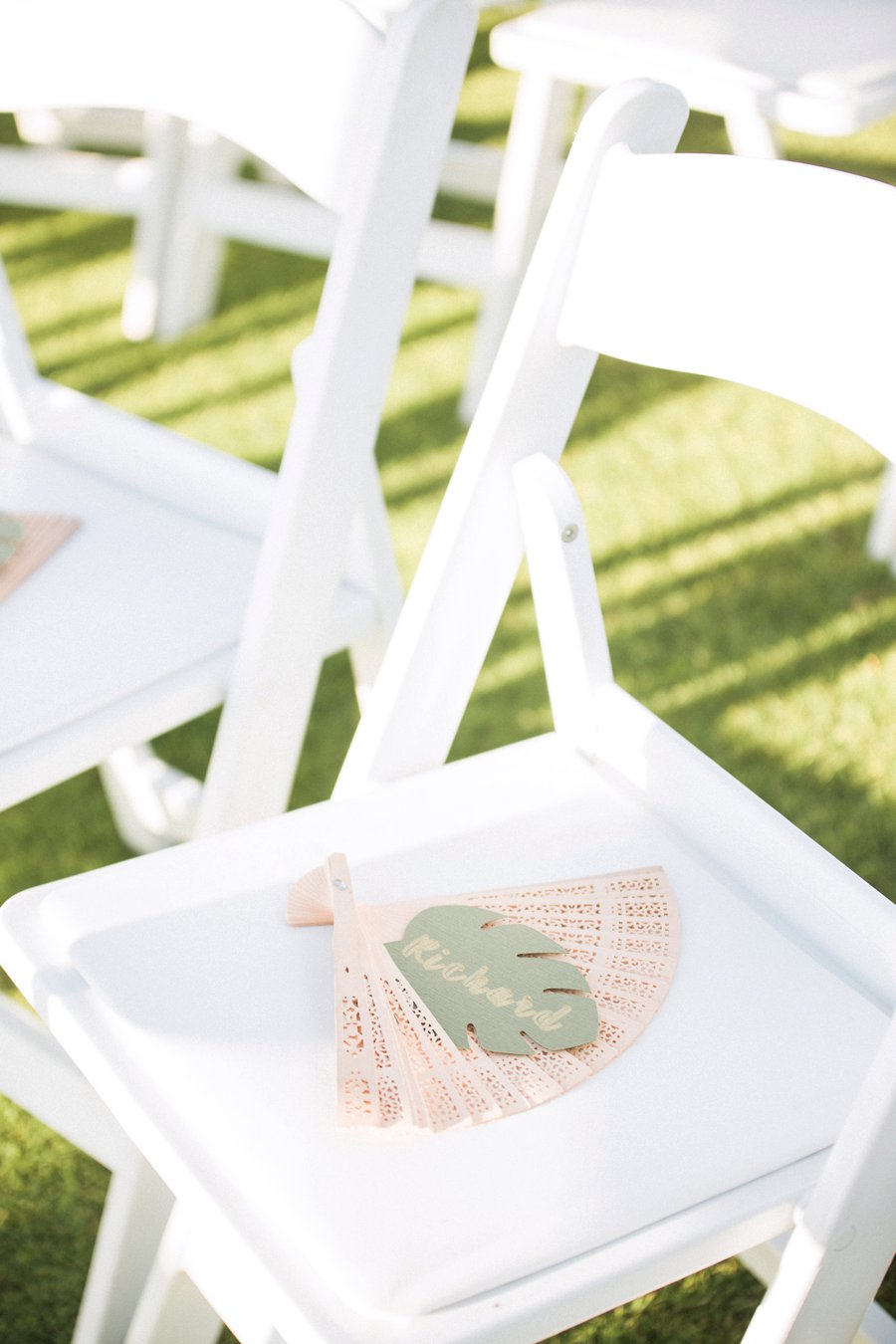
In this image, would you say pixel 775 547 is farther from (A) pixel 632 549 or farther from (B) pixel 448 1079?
(B) pixel 448 1079

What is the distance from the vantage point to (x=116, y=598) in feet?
4.06

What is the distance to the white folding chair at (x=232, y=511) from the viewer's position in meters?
1.08

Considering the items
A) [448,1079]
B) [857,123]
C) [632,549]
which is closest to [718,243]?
[448,1079]

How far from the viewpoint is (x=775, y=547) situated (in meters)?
2.41

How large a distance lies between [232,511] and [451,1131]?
0.72 m

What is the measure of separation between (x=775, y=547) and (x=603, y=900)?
5.05 ft

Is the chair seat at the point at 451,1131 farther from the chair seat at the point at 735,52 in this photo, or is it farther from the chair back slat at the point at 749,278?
the chair seat at the point at 735,52

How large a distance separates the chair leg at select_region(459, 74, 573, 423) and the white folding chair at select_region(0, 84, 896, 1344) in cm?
142

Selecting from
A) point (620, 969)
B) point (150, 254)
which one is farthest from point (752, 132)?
point (620, 969)

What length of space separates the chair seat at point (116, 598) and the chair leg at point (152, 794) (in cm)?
38

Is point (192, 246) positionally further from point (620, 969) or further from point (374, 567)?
point (620, 969)

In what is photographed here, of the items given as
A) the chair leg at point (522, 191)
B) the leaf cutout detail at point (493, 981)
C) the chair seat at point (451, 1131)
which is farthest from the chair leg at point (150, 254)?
the leaf cutout detail at point (493, 981)

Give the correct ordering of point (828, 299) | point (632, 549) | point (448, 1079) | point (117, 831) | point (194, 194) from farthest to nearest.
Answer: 1. point (194, 194)
2. point (632, 549)
3. point (117, 831)
4. point (828, 299)
5. point (448, 1079)

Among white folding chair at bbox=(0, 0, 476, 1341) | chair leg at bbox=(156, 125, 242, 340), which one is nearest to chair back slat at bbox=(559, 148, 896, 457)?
white folding chair at bbox=(0, 0, 476, 1341)
